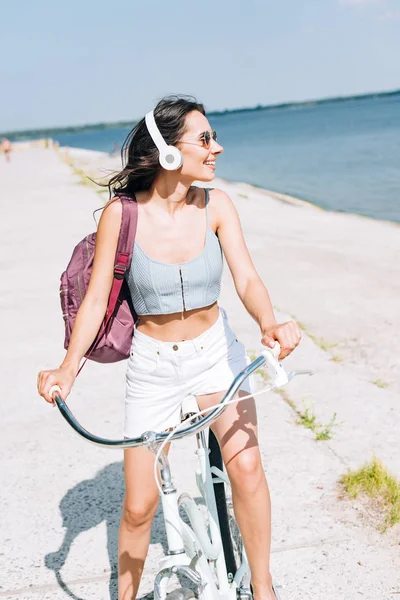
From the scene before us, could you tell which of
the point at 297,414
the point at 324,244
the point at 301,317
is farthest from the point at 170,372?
the point at 324,244

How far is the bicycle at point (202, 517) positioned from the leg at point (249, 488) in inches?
3.7

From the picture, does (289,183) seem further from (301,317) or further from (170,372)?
(170,372)

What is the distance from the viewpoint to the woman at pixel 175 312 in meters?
2.85

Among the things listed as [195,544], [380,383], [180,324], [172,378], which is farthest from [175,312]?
[380,383]

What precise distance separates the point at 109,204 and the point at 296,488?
2.07 m

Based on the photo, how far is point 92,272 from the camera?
9.75ft

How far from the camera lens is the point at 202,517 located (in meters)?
2.63

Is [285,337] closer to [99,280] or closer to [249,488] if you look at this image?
[249,488]

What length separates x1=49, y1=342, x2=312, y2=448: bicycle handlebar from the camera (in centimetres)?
221

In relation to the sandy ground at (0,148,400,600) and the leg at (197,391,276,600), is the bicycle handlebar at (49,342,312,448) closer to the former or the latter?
the leg at (197,391,276,600)

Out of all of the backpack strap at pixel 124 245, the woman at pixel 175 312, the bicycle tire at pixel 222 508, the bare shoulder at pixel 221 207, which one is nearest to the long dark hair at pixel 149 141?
the woman at pixel 175 312

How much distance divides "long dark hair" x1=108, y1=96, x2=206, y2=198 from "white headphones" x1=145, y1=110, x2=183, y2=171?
63 mm

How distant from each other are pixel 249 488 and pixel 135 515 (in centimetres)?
46

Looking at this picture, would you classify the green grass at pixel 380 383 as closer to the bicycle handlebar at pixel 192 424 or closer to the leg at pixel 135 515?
the leg at pixel 135 515
